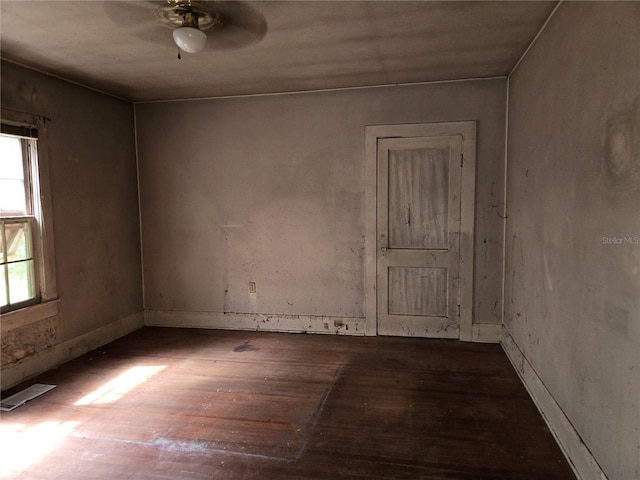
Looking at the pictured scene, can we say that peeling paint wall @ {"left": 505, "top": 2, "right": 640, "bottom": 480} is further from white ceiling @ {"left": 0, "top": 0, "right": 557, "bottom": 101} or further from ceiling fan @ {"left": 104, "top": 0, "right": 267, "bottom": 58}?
ceiling fan @ {"left": 104, "top": 0, "right": 267, "bottom": 58}

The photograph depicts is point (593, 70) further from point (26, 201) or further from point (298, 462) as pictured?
point (26, 201)

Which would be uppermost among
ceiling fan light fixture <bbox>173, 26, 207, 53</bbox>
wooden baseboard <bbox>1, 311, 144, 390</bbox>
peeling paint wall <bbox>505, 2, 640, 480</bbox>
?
ceiling fan light fixture <bbox>173, 26, 207, 53</bbox>

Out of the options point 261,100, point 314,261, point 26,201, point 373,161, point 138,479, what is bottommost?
point 138,479

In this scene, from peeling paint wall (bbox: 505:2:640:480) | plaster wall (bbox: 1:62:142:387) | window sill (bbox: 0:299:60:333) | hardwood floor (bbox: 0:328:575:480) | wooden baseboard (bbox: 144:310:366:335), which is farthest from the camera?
wooden baseboard (bbox: 144:310:366:335)

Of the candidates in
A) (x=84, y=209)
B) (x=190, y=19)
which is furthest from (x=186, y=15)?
(x=84, y=209)

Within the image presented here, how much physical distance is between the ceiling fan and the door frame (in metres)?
1.76

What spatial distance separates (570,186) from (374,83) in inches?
92.7

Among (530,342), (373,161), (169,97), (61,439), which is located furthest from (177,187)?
(530,342)

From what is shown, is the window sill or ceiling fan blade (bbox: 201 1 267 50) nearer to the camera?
ceiling fan blade (bbox: 201 1 267 50)

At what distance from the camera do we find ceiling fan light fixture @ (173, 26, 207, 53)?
7.94ft

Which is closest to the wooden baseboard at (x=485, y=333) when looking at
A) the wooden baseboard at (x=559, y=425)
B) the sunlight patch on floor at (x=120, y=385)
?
the wooden baseboard at (x=559, y=425)

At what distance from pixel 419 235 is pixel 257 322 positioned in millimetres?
2024

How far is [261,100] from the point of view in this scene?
4.35 meters

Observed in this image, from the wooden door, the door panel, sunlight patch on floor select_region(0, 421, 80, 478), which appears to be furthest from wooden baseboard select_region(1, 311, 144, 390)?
the door panel
